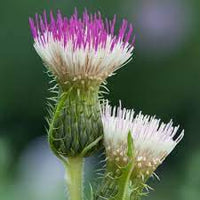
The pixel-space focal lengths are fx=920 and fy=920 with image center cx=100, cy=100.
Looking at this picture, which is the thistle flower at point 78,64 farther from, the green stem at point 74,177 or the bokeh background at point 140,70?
the bokeh background at point 140,70

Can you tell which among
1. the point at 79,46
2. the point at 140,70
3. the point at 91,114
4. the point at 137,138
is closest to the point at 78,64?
the point at 79,46

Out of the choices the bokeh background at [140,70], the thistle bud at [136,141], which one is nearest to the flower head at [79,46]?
the thistle bud at [136,141]

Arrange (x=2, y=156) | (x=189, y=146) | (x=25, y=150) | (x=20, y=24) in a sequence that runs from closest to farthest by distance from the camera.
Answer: (x=2, y=156) → (x=25, y=150) → (x=189, y=146) → (x=20, y=24)

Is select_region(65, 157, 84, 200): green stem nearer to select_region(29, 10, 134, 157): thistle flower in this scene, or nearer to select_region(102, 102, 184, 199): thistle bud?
select_region(29, 10, 134, 157): thistle flower

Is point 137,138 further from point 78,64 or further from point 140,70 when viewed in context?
point 140,70

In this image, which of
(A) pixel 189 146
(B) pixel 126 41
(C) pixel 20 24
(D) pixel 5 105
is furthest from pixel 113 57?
(C) pixel 20 24

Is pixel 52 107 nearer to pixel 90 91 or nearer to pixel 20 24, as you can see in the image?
pixel 90 91
